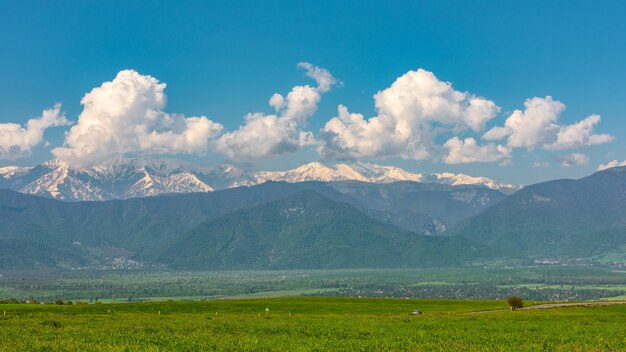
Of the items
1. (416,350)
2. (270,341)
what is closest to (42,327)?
(270,341)

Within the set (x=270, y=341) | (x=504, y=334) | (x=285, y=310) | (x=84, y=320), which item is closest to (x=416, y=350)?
(x=270, y=341)

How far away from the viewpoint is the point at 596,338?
206ft

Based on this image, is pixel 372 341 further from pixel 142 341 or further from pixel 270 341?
pixel 142 341

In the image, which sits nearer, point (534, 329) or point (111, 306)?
point (534, 329)

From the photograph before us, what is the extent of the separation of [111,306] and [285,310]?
34396 mm

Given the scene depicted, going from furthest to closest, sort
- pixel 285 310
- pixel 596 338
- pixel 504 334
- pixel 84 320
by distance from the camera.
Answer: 1. pixel 285 310
2. pixel 84 320
3. pixel 504 334
4. pixel 596 338

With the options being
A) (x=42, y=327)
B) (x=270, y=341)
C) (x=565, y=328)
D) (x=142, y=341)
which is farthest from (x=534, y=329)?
(x=42, y=327)

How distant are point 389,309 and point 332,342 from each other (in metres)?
73.5

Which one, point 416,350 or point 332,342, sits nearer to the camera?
point 416,350

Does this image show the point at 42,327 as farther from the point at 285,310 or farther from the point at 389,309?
the point at 389,309

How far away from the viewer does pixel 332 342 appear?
58.3 metres

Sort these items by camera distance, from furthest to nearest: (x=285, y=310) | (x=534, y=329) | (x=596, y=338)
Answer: (x=285, y=310)
(x=534, y=329)
(x=596, y=338)

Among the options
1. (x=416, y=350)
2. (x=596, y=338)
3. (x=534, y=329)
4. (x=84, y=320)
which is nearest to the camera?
(x=416, y=350)

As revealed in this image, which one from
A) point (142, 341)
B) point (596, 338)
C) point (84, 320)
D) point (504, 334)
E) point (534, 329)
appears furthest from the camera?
point (84, 320)
